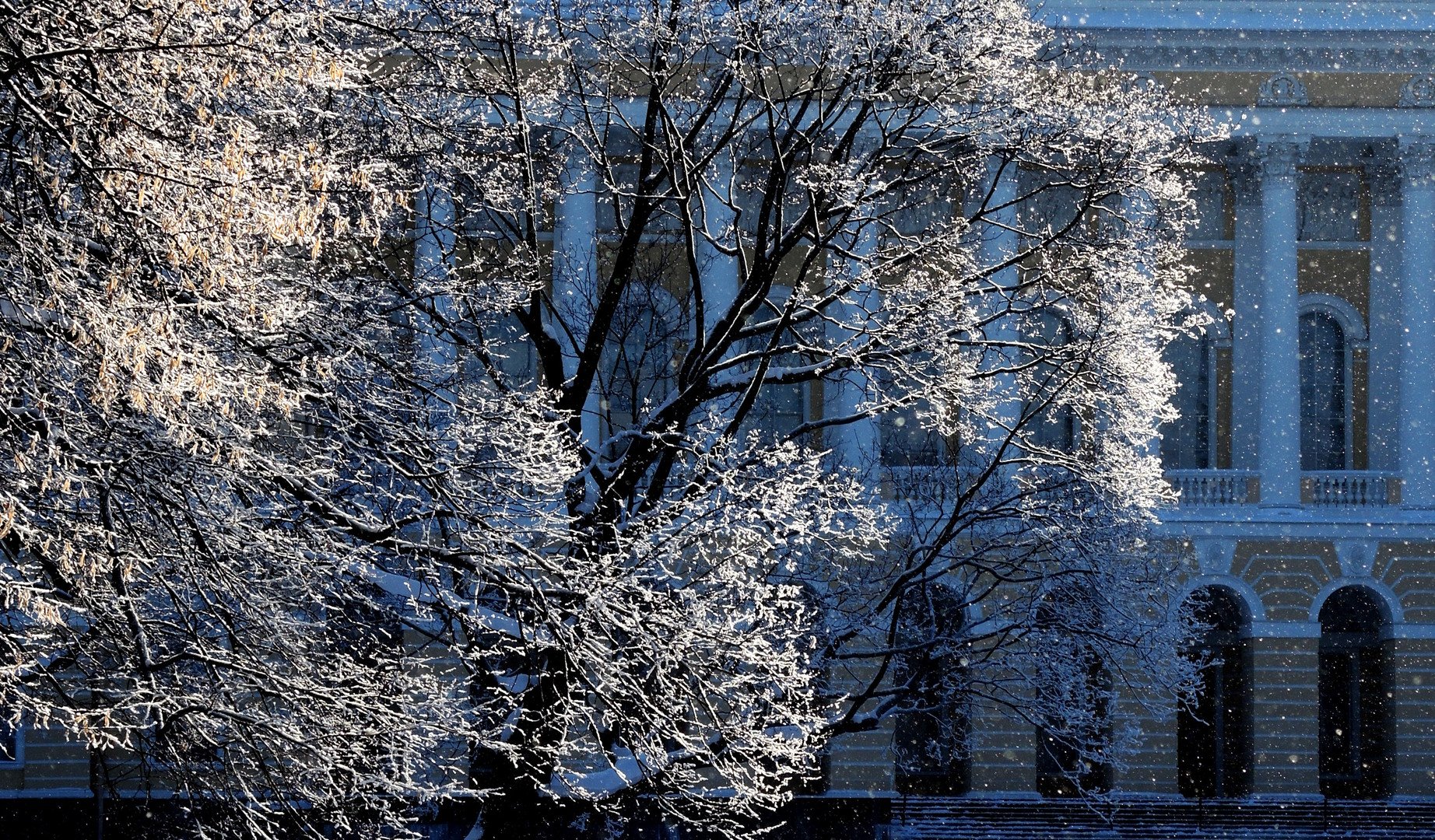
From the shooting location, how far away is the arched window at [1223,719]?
88.0ft

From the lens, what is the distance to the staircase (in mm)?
23562

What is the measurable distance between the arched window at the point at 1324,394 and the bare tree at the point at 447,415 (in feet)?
42.3

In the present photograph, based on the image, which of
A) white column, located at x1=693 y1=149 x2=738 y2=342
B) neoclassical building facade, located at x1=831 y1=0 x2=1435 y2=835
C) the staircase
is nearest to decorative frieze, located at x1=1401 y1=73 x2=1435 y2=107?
neoclassical building facade, located at x1=831 y1=0 x2=1435 y2=835

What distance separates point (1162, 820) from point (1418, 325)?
873 cm

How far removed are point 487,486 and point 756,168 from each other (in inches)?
626

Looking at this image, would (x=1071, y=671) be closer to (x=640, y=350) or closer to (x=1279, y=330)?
(x=640, y=350)

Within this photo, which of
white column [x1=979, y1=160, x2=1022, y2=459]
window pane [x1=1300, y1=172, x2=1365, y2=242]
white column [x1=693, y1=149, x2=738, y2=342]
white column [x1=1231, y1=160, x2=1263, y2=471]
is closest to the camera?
white column [x1=979, y1=160, x2=1022, y2=459]

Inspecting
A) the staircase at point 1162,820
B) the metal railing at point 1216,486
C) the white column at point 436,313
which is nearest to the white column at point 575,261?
the white column at point 436,313

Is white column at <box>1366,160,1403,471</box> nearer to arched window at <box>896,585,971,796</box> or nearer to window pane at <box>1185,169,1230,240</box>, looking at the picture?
window pane at <box>1185,169,1230,240</box>

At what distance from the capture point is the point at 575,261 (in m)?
17.9

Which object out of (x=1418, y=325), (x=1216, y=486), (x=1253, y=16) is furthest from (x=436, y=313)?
(x=1418, y=325)

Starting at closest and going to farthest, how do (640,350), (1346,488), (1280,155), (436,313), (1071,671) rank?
(436,313) < (1071,671) < (640,350) < (1346,488) < (1280,155)

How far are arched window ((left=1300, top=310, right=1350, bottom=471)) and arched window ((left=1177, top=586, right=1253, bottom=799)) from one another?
284 centimetres

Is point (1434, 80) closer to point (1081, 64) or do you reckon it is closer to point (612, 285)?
point (1081, 64)
